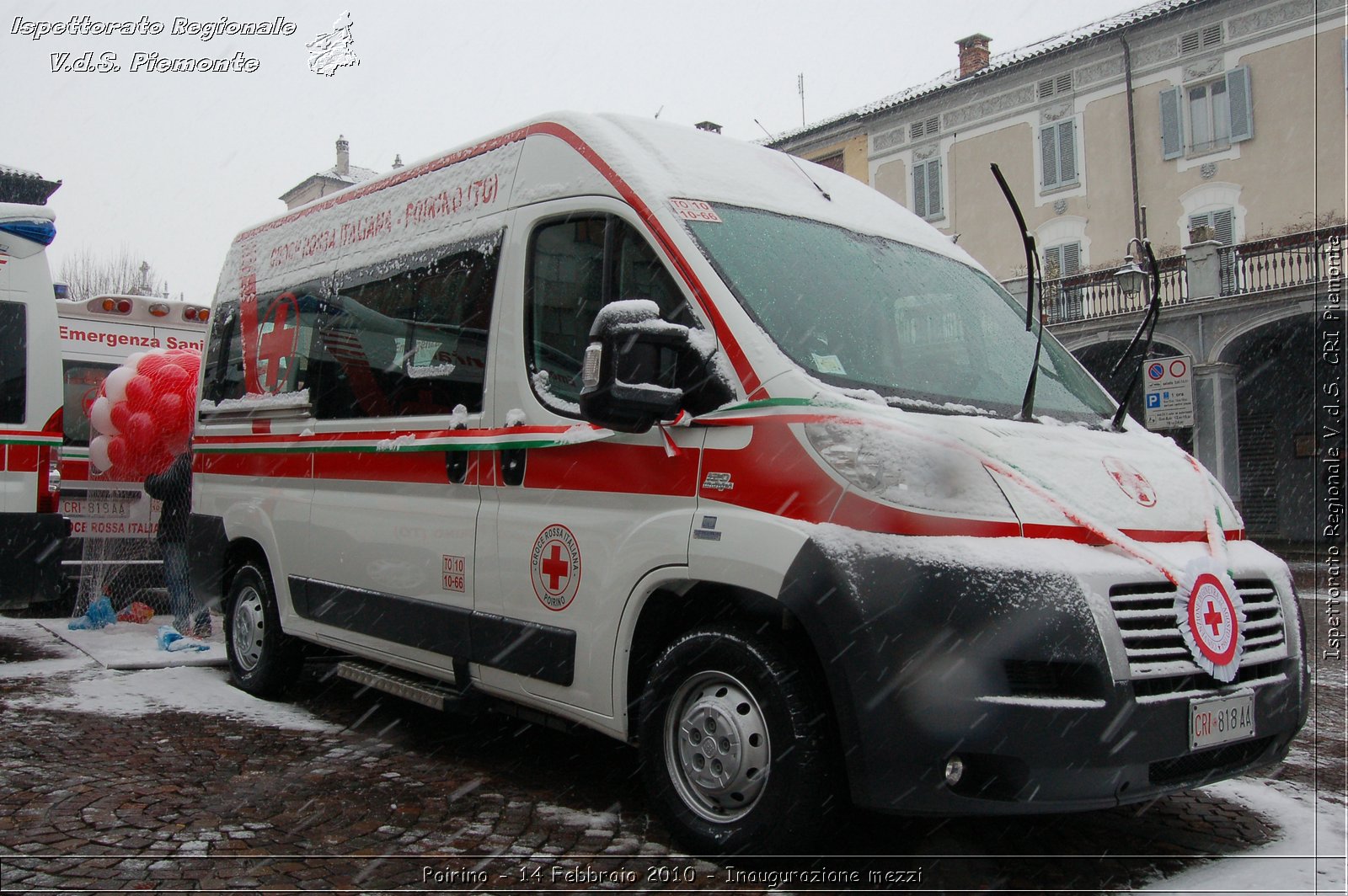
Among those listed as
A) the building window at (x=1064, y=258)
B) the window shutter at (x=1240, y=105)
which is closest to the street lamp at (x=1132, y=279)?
the building window at (x=1064, y=258)

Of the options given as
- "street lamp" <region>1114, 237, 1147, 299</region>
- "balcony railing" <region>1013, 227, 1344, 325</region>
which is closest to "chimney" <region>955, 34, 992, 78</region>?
"balcony railing" <region>1013, 227, 1344, 325</region>

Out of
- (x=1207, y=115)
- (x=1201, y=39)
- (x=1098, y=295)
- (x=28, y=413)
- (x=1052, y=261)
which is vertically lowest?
(x=28, y=413)

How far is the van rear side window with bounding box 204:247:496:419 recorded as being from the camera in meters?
4.79

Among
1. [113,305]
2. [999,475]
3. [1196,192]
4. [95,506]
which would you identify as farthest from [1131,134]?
[999,475]

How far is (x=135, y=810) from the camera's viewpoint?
164 inches

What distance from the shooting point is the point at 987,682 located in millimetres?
3086

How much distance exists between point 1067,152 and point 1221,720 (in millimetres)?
25774

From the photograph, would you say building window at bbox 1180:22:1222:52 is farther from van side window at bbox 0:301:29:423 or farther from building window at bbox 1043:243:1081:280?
van side window at bbox 0:301:29:423

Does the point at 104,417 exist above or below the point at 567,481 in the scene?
above

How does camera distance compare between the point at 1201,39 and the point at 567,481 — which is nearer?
the point at 567,481

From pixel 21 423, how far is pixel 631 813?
5.31 meters

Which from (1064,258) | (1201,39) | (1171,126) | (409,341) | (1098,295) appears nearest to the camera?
(409,341)

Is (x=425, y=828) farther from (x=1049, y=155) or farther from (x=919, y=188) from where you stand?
(x=919, y=188)

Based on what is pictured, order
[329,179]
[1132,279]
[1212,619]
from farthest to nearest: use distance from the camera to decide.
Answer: [329,179] < [1132,279] < [1212,619]
